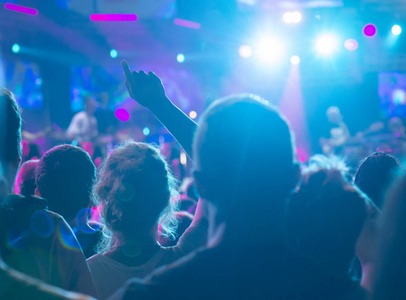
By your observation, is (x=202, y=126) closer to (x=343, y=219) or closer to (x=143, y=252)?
(x=343, y=219)

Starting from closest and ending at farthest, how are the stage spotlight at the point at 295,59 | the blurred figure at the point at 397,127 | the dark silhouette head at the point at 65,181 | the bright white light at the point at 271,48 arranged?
1. the dark silhouette head at the point at 65,181
2. the blurred figure at the point at 397,127
3. the bright white light at the point at 271,48
4. the stage spotlight at the point at 295,59

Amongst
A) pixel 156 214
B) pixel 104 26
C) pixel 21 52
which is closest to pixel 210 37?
pixel 104 26

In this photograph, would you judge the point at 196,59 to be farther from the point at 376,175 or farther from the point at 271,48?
the point at 376,175

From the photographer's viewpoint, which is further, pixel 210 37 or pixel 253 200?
pixel 210 37

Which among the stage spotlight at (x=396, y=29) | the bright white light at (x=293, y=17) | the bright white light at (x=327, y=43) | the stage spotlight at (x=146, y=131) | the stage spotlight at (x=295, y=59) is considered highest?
the stage spotlight at (x=396, y=29)

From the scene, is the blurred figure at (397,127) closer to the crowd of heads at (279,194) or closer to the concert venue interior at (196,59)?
the concert venue interior at (196,59)

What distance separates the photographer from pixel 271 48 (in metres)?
10.9

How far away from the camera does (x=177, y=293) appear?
37.2 inches

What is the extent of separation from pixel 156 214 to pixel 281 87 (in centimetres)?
1181

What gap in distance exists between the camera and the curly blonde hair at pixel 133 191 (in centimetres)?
157

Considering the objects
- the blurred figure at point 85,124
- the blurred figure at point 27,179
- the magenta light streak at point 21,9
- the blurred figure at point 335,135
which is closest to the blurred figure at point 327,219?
the blurred figure at point 27,179

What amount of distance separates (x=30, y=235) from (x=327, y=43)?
10.7 meters

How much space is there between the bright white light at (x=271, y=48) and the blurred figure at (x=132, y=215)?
9753mm

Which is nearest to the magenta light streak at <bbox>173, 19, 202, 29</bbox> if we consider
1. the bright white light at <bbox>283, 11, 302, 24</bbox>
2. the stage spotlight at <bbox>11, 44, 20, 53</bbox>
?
the bright white light at <bbox>283, 11, 302, 24</bbox>
